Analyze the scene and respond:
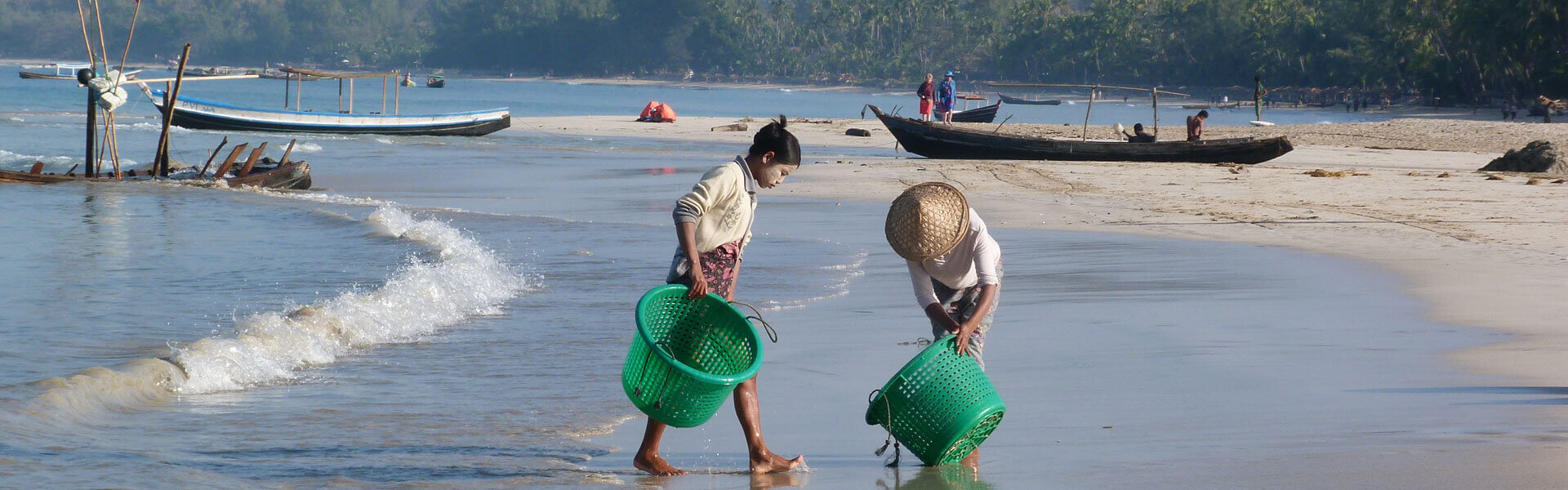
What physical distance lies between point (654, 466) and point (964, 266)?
1113 millimetres

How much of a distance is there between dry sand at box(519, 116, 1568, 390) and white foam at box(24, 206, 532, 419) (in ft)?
10.3

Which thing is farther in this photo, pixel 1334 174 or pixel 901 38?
pixel 901 38

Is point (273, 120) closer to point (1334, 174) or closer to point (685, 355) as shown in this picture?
point (1334, 174)

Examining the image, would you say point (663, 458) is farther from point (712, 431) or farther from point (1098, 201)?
point (1098, 201)

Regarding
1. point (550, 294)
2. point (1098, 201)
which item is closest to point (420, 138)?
point (1098, 201)

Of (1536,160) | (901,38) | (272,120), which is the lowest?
(1536,160)

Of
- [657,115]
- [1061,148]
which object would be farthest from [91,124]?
[657,115]

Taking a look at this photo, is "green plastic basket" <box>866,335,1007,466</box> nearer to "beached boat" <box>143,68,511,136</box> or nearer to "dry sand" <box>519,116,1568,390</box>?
"dry sand" <box>519,116,1568,390</box>

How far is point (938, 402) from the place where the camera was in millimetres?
3994

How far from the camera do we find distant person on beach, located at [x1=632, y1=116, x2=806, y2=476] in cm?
407

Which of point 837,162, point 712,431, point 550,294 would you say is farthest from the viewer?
point 837,162

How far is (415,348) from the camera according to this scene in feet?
22.3

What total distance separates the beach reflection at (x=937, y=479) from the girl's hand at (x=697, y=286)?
770 mm

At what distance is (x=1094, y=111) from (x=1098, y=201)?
5578 cm
